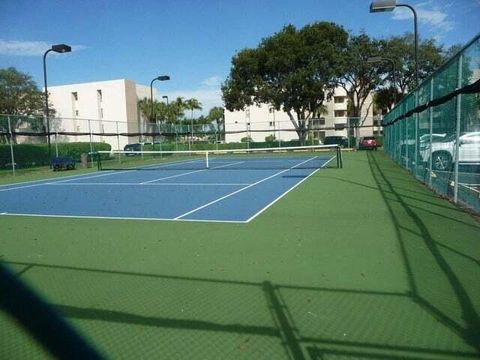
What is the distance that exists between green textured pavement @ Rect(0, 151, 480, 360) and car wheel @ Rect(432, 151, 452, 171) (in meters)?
1.66

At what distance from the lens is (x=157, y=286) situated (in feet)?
14.9

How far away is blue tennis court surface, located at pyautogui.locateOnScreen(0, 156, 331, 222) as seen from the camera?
8.87 meters

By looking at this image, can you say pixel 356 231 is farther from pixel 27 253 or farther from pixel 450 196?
pixel 27 253

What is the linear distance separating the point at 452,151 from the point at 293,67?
1358 inches

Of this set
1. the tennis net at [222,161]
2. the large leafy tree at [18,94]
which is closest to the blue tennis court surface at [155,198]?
the tennis net at [222,161]

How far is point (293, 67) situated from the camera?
137 ft

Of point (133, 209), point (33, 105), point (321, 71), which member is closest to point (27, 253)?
point (133, 209)

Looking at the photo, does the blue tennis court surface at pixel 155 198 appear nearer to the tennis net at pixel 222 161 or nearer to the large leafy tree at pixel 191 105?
the tennis net at pixel 222 161

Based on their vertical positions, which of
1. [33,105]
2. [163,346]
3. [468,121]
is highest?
[33,105]

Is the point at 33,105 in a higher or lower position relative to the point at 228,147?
higher

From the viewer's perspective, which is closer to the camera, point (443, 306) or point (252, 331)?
point (252, 331)

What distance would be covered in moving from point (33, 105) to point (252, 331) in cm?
6371

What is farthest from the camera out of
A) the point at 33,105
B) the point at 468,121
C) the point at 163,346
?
the point at 33,105

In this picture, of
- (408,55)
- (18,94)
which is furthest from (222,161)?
(18,94)
